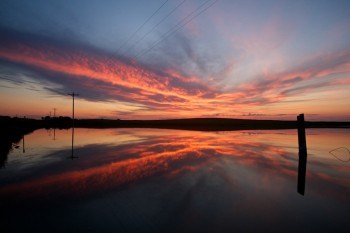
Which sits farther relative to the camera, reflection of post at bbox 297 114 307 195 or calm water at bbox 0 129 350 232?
reflection of post at bbox 297 114 307 195

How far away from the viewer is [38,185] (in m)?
9.47

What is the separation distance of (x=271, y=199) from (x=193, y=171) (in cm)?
496

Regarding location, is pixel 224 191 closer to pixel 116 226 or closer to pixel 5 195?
pixel 116 226

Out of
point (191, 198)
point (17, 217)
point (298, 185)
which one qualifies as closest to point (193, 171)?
point (191, 198)

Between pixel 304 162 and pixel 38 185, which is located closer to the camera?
pixel 38 185

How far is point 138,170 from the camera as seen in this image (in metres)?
12.5

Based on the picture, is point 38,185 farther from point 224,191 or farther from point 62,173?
point 224,191

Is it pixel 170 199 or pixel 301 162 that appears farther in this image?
pixel 301 162

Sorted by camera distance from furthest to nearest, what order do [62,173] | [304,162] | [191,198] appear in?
[304,162], [62,173], [191,198]

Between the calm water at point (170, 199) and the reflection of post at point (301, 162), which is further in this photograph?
the reflection of post at point (301, 162)

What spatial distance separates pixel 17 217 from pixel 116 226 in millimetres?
3098

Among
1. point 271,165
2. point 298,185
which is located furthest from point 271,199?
point 271,165

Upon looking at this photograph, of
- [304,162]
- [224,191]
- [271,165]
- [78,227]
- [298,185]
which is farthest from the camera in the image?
[304,162]

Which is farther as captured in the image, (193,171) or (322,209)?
(193,171)
